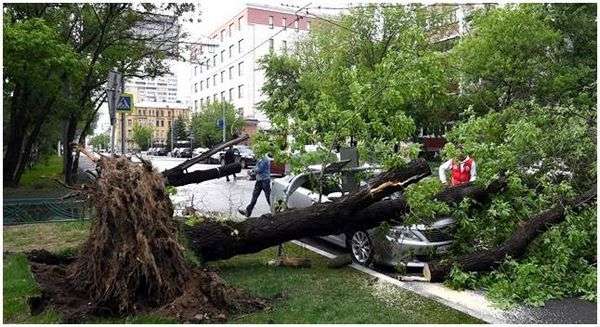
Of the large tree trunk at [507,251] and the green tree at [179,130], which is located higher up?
the green tree at [179,130]

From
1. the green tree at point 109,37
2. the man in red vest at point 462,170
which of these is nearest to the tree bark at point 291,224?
the man in red vest at point 462,170

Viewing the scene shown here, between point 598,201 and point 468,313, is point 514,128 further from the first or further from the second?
point 468,313

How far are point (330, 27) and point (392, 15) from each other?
5.63 m

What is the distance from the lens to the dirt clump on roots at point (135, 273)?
559 cm

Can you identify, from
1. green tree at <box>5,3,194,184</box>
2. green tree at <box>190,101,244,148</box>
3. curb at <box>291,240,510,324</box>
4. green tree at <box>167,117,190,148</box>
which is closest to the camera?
curb at <box>291,240,510,324</box>

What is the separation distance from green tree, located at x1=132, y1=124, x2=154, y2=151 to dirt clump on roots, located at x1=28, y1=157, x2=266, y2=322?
8387cm

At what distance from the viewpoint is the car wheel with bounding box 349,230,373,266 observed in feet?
27.0

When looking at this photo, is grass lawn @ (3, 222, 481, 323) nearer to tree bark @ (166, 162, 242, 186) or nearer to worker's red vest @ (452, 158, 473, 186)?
tree bark @ (166, 162, 242, 186)

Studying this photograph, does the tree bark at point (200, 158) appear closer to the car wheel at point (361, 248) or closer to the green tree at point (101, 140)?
the car wheel at point (361, 248)

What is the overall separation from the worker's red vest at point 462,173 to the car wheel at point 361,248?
6.45 feet

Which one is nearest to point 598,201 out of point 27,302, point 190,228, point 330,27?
point 190,228

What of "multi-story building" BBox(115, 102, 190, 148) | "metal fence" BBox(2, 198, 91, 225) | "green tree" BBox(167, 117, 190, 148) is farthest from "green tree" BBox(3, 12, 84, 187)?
"multi-story building" BBox(115, 102, 190, 148)

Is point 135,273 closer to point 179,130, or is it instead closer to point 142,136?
point 179,130

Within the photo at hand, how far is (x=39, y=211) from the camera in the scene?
11.6 m
